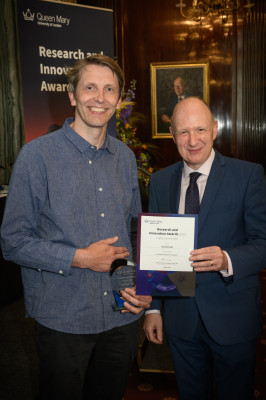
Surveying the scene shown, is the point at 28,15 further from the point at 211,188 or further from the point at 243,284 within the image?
the point at 243,284

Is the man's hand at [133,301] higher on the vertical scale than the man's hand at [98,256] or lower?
lower

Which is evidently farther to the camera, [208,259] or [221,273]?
[221,273]

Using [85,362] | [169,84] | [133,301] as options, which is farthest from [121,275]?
[169,84]

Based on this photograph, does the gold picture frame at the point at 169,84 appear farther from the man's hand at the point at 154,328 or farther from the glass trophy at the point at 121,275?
the glass trophy at the point at 121,275

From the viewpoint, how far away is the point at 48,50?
3.34 m

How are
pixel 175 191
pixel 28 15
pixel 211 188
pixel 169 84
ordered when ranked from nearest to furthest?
pixel 211 188 → pixel 175 191 → pixel 28 15 → pixel 169 84

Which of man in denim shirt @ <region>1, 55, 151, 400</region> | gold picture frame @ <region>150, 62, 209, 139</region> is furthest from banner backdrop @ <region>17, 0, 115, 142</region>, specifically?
gold picture frame @ <region>150, 62, 209, 139</region>

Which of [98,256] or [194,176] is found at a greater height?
[194,176]

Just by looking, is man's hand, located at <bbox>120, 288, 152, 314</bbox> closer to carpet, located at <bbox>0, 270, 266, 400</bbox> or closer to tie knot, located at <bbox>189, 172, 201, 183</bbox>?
tie knot, located at <bbox>189, 172, 201, 183</bbox>

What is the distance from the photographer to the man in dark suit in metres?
1.46

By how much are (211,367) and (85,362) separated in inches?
21.1

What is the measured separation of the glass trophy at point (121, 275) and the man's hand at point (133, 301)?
0.02 metres

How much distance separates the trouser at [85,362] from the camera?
1414mm

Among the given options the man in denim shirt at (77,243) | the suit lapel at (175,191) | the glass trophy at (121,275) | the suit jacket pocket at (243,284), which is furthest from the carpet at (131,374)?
the suit lapel at (175,191)
